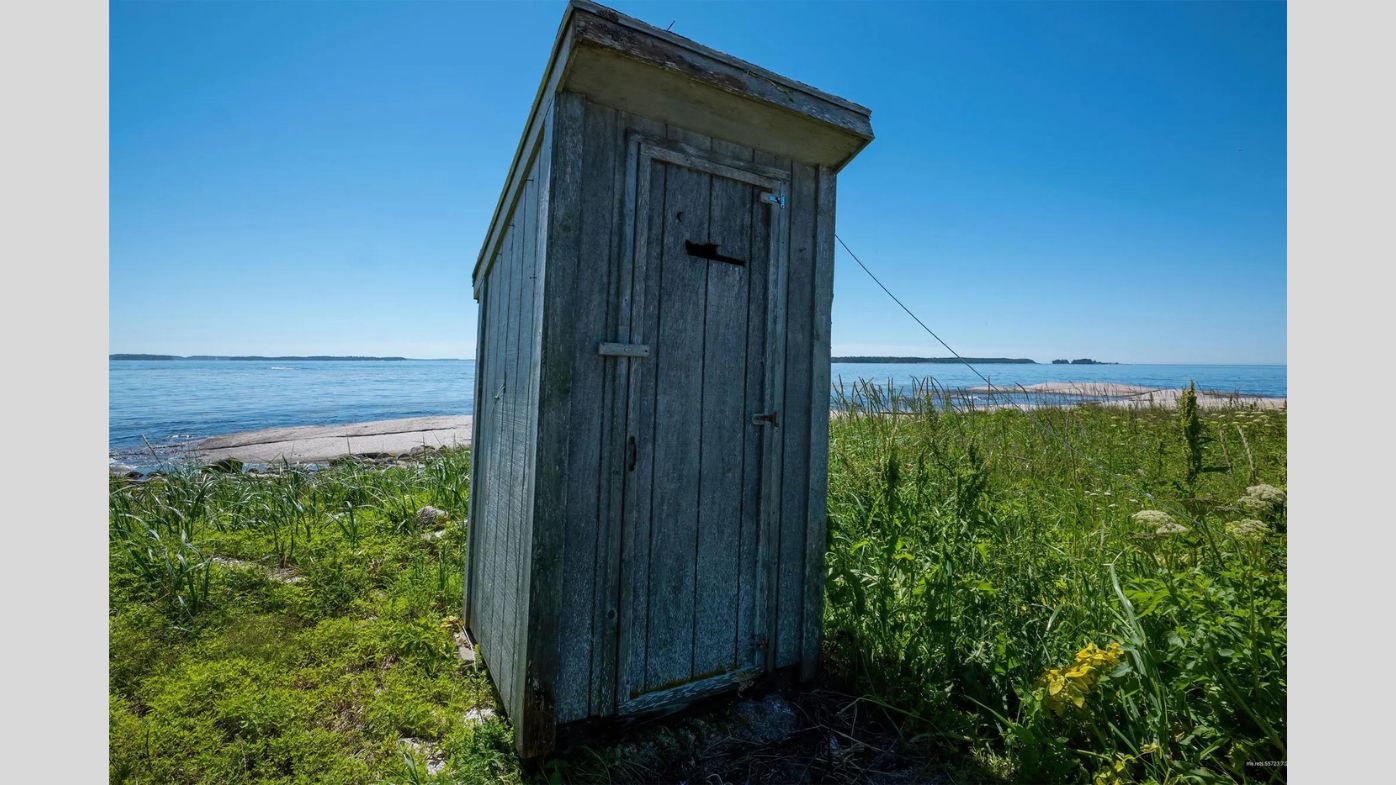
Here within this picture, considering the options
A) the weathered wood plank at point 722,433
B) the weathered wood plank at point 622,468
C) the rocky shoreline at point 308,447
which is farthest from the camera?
the rocky shoreline at point 308,447

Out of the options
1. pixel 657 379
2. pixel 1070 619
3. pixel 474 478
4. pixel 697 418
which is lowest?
pixel 1070 619

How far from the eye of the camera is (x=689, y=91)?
88.6 inches

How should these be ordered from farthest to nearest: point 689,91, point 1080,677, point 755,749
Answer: point 755,749
point 689,91
point 1080,677

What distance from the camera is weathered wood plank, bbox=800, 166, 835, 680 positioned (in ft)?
8.97

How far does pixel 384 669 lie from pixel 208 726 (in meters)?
0.70

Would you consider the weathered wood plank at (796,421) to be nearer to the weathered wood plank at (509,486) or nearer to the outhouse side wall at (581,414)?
the outhouse side wall at (581,414)

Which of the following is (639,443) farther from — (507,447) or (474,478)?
(474,478)

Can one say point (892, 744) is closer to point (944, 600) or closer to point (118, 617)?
point (944, 600)

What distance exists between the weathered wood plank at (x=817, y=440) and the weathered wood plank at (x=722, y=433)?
374 millimetres

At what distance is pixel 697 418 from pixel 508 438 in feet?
3.07

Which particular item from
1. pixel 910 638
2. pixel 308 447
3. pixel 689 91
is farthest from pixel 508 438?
pixel 308 447

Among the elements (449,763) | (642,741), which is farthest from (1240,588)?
(449,763)

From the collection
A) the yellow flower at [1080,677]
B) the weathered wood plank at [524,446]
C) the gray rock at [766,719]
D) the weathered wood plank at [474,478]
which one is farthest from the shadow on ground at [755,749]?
the weathered wood plank at [474,478]

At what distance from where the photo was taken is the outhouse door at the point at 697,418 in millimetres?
2340
